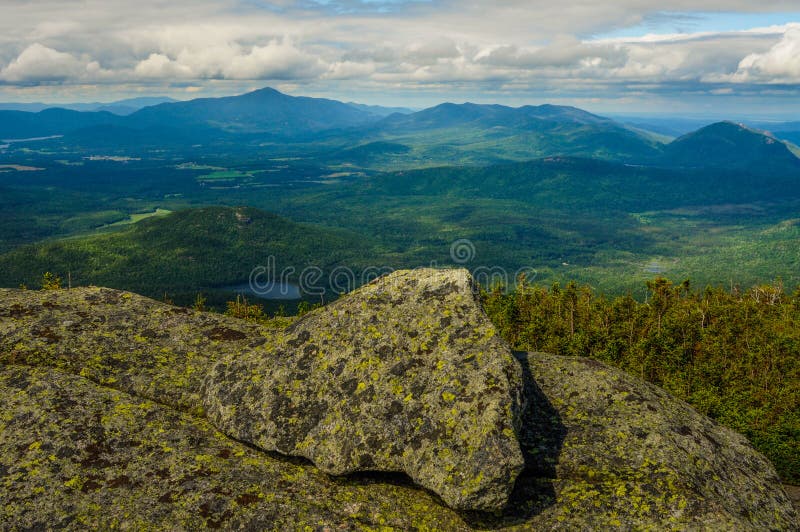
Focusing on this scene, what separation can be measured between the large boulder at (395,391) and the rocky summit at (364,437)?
0.06 meters

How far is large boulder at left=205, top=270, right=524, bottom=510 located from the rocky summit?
0.06 metres

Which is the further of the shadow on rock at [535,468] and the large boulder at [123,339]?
the large boulder at [123,339]

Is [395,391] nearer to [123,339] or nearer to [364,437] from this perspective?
[364,437]

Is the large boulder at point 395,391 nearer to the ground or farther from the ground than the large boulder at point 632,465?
farther from the ground

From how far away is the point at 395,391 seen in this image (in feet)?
56.1

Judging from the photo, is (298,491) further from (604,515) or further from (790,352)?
(790,352)

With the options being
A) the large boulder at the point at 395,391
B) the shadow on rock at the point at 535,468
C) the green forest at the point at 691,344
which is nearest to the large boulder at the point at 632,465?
the shadow on rock at the point at 535,468

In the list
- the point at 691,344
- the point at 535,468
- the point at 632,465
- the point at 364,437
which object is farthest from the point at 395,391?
the point at 691,344

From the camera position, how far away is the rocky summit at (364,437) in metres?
14.8

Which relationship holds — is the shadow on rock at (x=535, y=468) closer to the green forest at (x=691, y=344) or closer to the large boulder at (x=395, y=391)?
the large boulder at (x=395, y=391)

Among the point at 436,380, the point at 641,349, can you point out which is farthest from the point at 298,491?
the point at 641,349

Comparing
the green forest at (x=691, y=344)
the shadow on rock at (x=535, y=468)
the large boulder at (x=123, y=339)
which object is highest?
the large boulder at (x=123, y=339)

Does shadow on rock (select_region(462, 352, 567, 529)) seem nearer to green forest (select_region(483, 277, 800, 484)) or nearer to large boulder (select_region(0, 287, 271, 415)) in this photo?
large boulder (select_region(0, 287, 271, 415))

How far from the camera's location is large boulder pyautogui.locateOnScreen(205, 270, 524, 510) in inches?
593
